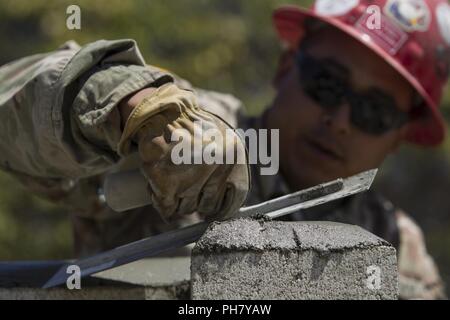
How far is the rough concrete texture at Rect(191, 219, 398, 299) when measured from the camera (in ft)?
5.78

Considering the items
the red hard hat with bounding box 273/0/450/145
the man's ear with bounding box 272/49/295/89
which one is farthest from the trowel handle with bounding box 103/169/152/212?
the man's ear with bounding box 272/49/295/89

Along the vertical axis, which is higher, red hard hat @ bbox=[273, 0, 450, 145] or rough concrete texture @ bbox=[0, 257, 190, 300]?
red hard hat @ bbox=[273, 0, 450, 145]

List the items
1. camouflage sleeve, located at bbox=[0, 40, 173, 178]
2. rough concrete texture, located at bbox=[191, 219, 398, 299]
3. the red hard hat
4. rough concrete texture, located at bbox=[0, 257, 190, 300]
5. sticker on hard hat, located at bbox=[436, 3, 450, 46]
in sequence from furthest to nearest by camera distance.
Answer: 1. sticker on hard hat, located at bbox=[436, 3, 450, 46]
2. the red hard hat
3. rough concrete texture, located at bbox=[0, 257, 190, 300]
4. camouflage sleeve, located at bbox=[0, 40, 173, 178]
5. rough concrete texture, located at bbox=[191, 219, 398, 299]

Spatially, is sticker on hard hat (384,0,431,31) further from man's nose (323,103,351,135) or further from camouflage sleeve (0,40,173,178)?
camouflage sleeve (0,40,173,178)

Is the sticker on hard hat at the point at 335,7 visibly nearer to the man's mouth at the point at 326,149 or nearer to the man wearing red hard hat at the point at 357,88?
the man wearing red hard hat at the point at 357,88

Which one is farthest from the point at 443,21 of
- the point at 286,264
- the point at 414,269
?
the point at 286,264

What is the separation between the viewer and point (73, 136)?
2.12 m

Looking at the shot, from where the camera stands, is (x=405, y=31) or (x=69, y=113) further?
(x=405, y=31)

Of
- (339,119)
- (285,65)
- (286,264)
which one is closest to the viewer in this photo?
(286,264)

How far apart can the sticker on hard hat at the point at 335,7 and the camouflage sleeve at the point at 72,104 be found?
4.90 ft

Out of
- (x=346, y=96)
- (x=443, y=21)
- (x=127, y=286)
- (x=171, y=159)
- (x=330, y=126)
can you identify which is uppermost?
(x=443, y=21)

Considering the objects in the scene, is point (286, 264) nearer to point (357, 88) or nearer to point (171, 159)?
point (171, 159)

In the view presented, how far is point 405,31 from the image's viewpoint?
3.52m

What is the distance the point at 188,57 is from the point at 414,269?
3.30m
